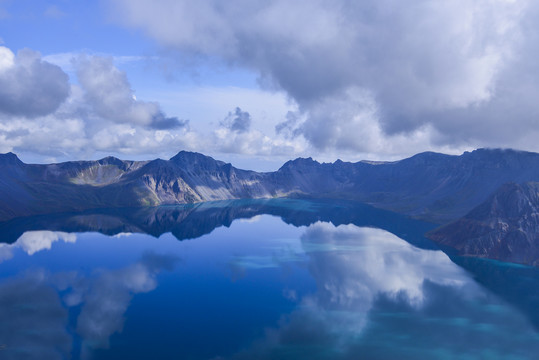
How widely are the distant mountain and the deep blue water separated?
12305mm

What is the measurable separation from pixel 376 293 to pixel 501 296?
128 feet

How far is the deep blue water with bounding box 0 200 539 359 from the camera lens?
69.2 metres

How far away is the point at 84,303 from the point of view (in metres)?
89.9

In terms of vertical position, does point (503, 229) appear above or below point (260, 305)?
above

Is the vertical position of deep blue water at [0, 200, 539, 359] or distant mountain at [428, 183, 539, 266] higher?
distant mountain at [428, 183, 539, 266]

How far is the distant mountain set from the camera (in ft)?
508

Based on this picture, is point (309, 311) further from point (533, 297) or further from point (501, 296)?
point (533, 297)

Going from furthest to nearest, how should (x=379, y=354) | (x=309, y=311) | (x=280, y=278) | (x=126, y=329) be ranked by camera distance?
1. (x=280, y=278)
2. (x=309, y=311)
3. (x=126, y=329)
4. (x=379, y=354)

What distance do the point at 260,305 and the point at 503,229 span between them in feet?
449

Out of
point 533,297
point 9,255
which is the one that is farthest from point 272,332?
point 9,255

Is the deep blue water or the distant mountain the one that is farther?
the distant mountain

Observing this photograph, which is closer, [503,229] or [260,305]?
[260,305]

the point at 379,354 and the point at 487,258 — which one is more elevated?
the point at 487,258

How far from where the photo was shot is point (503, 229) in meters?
166
